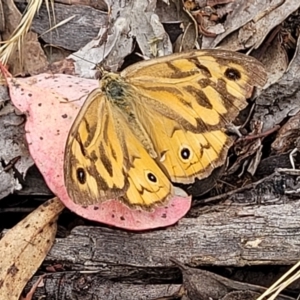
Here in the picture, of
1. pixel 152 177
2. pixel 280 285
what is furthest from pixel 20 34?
pixel 280 285

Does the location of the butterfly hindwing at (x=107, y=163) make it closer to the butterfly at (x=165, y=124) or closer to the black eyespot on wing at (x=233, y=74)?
the butterfly at (x=165, y=124)

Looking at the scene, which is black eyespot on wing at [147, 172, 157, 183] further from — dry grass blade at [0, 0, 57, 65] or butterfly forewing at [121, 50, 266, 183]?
dry grass blade at [0, 0, 57, 65]

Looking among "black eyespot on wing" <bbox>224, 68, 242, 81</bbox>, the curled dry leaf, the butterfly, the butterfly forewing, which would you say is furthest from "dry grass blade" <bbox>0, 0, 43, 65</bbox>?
"black eyespot on wing" <bbox>224, 68, 242, 81</bbox>

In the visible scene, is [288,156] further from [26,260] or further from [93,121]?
[26,260]

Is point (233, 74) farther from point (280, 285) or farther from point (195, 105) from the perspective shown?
point (280, 285)

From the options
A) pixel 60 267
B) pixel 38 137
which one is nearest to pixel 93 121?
pixel 38 137

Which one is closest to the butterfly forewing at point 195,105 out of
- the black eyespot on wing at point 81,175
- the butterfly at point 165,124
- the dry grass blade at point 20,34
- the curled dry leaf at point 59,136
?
the butterfly at point 165,124
